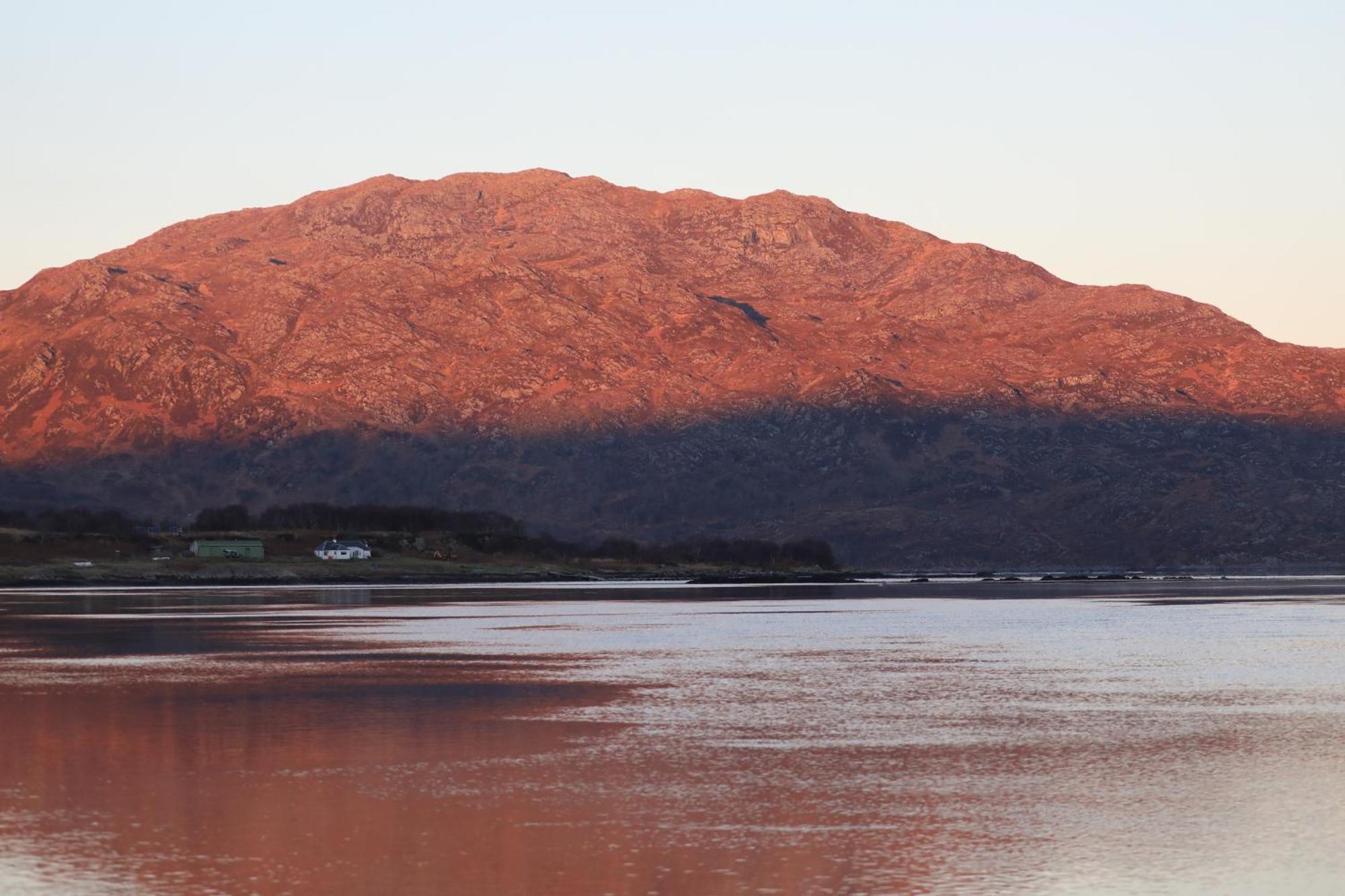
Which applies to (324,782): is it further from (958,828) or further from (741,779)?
(958,828)

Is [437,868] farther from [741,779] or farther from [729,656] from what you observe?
[729,656]

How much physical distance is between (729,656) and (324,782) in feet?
127

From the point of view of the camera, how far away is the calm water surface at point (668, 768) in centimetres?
2588

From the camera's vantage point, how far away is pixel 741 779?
34.9 metres

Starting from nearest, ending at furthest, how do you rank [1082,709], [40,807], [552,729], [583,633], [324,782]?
[40,807] → [324,782] → [552,729] → [1082,709] → [583,633]

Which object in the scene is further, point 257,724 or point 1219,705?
point 1219,705

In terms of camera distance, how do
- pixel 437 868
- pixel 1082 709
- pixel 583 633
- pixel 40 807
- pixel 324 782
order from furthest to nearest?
pixel 583 633, pixel 1082 709, pixel 324 782, pixel 40 807, pixel 437 868

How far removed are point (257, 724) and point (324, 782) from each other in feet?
34.6

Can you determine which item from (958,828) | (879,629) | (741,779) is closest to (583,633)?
(879,629)

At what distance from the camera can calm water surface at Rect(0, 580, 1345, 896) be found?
25.9 meters

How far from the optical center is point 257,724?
146 feet

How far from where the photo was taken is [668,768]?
120ft

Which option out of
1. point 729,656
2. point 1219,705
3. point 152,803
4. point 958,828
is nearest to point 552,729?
point 152,803

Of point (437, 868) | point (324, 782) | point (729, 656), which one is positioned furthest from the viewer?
point (729, 656)
